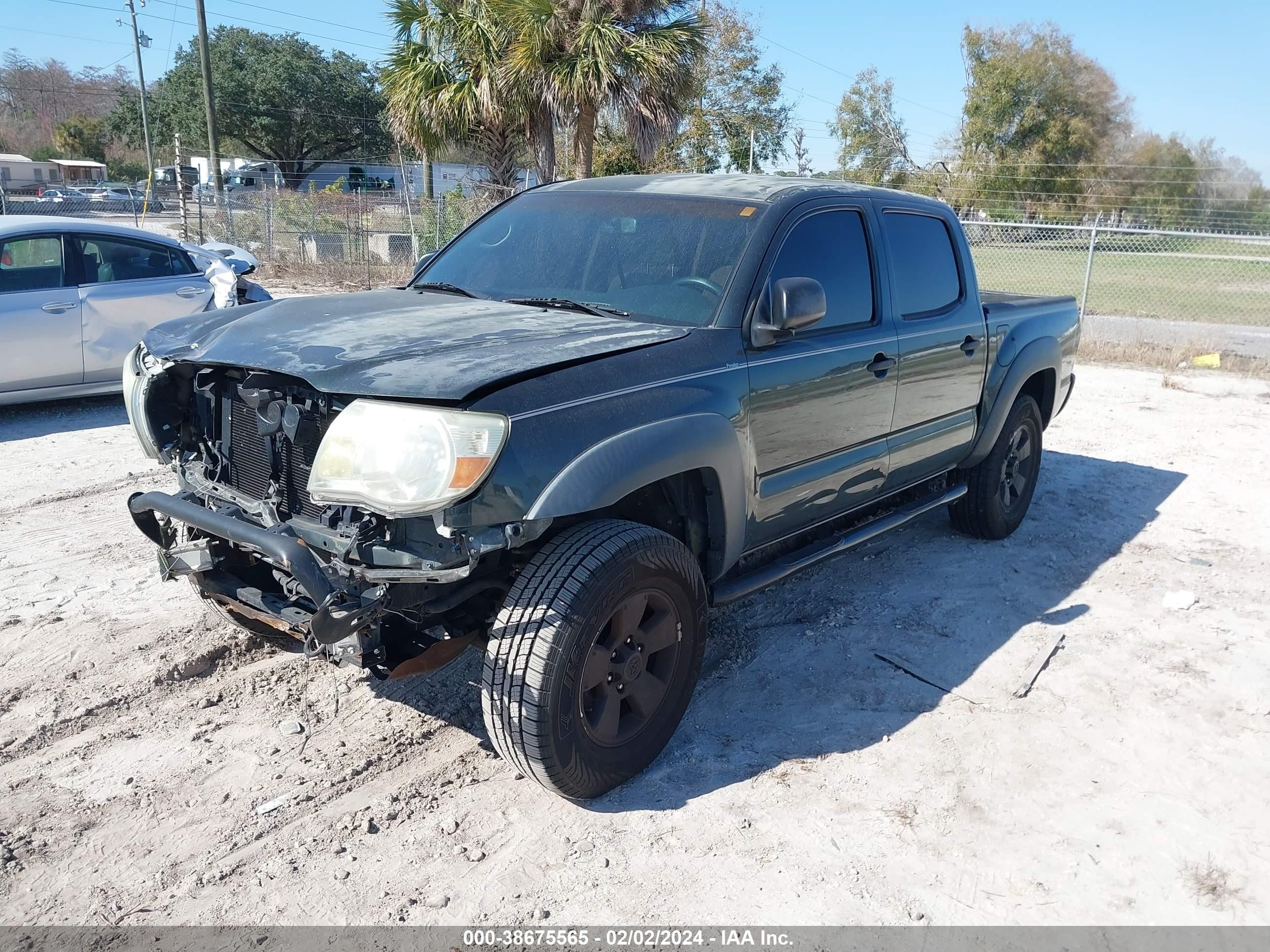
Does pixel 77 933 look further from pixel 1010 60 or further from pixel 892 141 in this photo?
pixel 1010 60

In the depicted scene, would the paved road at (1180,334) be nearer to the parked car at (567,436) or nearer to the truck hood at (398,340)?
the parked car at (567,436)

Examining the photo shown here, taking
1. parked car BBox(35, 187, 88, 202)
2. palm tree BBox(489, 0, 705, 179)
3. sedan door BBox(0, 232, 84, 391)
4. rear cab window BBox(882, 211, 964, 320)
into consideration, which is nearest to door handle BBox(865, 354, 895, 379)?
rear cab window BBox(882, 211, 964, 320)

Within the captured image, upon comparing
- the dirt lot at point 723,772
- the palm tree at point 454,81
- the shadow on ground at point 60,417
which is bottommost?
the dirt lot at point 723,772

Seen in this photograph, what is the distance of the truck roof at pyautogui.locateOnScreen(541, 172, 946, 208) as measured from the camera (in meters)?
4.16

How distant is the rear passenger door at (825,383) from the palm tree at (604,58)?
40.2 feet

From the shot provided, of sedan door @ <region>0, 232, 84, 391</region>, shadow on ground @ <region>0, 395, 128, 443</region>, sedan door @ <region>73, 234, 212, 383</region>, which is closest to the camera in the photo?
sedan door @ <region>0, 232, 84, 391</region>

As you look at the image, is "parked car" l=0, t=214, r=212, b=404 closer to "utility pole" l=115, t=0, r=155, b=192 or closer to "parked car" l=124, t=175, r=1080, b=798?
"parked car" l=124, t=175, r=1080, b=798

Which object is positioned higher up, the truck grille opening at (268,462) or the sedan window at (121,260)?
the sedan window at (121,260)

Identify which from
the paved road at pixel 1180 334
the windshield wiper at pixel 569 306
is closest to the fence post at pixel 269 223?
the paved road at pixel 1180 334

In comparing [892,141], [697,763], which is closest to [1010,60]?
[892,141]

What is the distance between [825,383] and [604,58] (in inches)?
510

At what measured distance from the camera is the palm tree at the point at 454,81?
16531 mm

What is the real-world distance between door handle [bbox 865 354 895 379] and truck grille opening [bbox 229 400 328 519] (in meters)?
2.38

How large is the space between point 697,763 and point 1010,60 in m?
47.4
